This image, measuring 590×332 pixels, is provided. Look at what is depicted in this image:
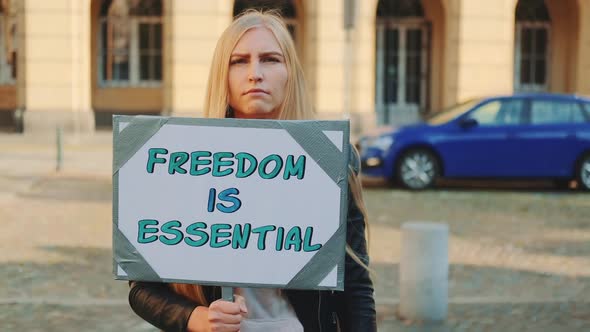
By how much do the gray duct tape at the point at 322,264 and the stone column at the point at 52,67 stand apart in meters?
18.9

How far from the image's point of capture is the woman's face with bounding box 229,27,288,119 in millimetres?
2357

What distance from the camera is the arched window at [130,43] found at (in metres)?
23.2

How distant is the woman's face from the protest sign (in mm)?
109

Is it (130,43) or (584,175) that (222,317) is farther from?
(130,43)

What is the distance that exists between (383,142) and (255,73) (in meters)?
11.6

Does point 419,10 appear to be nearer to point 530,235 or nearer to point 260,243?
point 530,235

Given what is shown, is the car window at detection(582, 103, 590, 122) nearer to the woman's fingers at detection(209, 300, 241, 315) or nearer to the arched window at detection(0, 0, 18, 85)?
the woman's fingers at detection(209, 300, 241, 315)

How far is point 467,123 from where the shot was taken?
44.9 ft

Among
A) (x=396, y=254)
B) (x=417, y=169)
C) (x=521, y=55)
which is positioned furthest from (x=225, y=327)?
(x=521, y=55)

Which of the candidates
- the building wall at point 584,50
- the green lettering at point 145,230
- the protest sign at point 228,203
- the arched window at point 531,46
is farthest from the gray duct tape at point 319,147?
the arched window at point 531,46

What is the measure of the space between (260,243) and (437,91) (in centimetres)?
2102

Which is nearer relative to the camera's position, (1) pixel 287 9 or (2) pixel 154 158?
(2) pixel 154 158

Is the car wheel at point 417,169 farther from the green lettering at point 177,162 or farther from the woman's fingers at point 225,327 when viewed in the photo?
the woman's fingers at point 225,327

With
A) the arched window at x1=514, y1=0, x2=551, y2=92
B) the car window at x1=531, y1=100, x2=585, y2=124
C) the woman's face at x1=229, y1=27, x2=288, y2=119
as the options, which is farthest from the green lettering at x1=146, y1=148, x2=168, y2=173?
the arched window at x1=514, y1=0, x2=551, y2=92
